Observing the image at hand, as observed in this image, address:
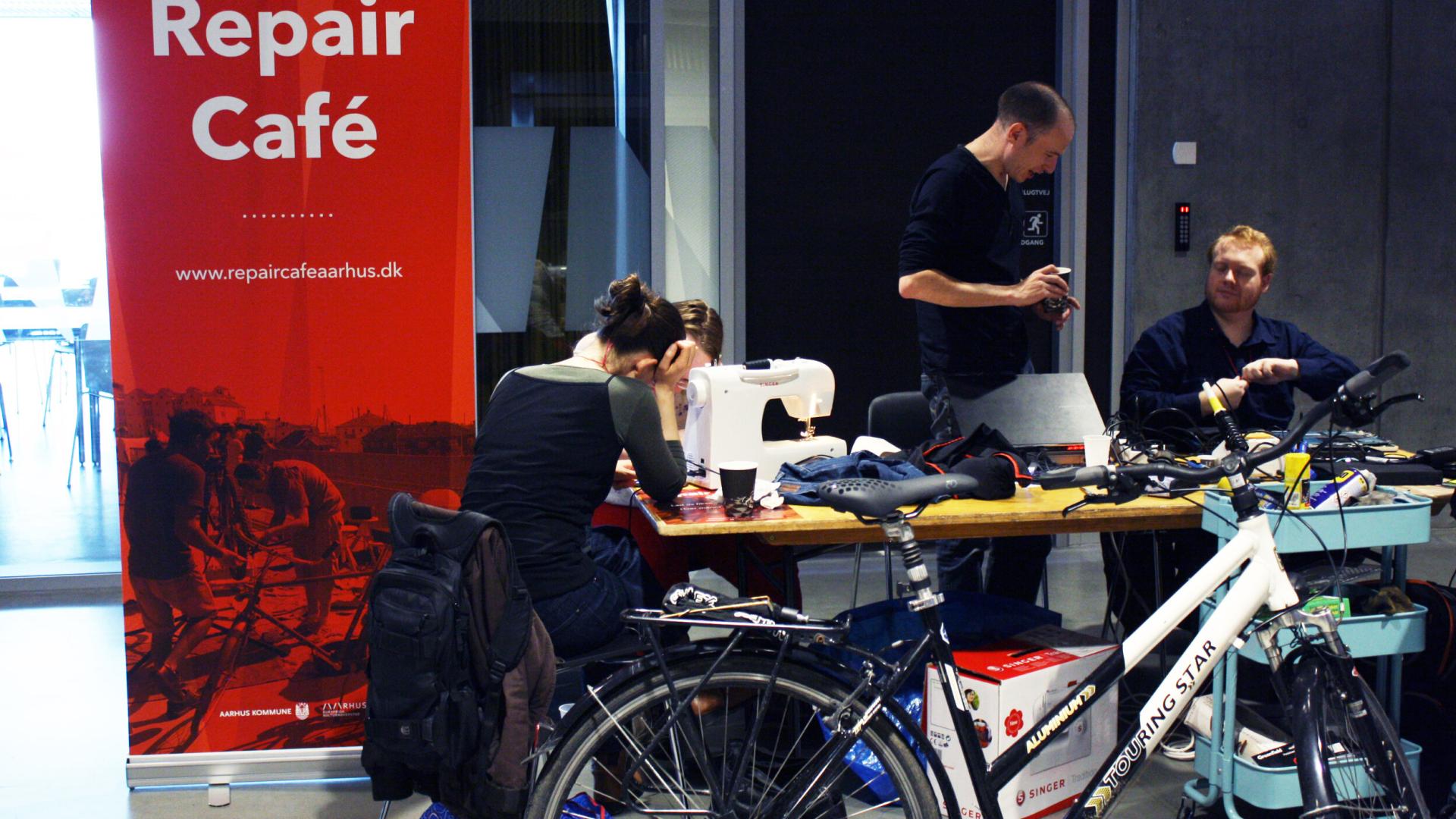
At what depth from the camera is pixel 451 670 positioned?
2002mm

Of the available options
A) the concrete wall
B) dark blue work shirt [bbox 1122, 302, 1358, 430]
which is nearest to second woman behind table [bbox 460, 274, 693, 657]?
dark blue work shirt [bbox 1122, 302, 1358, 430]

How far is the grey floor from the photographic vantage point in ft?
Result: 9.02

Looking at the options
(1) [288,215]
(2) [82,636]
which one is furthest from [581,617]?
(2) [82,636]

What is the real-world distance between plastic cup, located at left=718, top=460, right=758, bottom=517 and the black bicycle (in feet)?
1.41

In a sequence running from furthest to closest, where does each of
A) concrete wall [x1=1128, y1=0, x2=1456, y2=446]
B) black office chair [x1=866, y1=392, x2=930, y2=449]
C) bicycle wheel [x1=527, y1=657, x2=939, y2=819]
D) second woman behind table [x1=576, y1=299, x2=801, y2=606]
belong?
1. concrete wall [x1=1128, y1=0, x2=1456, y2=446]
2. black office chair [x1=866, y1=392, x2=930, y2=449]
3. second woman behind table [x1=576, y1=299, x2=801, y2=606]
4. bicycle wheel [x1=527, y1=657, x2=939, y2=819]

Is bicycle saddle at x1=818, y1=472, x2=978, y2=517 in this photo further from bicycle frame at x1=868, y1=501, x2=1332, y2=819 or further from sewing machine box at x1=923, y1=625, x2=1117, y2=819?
sewing machine box at x1=923, y1=625, x2=1117, y2=819

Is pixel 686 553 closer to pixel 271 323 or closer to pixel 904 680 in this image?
pixel 904 680

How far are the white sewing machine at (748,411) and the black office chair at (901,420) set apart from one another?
0.52 metres

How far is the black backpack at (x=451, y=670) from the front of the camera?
6.53 ft

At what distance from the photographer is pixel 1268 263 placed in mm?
3275

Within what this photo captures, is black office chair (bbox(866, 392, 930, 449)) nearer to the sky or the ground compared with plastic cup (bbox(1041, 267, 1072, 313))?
nearer to the ground

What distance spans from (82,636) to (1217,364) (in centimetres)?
399

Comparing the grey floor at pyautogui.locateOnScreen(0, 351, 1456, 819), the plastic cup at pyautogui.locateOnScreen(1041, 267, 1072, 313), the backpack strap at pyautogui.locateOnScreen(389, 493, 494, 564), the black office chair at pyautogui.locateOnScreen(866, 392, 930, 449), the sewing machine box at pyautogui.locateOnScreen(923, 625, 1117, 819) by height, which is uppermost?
the plastic cup at pyautogui.locateOnScreen(1041, 267, 1072, 313)

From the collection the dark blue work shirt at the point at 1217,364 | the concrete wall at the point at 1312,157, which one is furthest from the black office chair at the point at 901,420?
the concrete wall at the point at 1312,157
